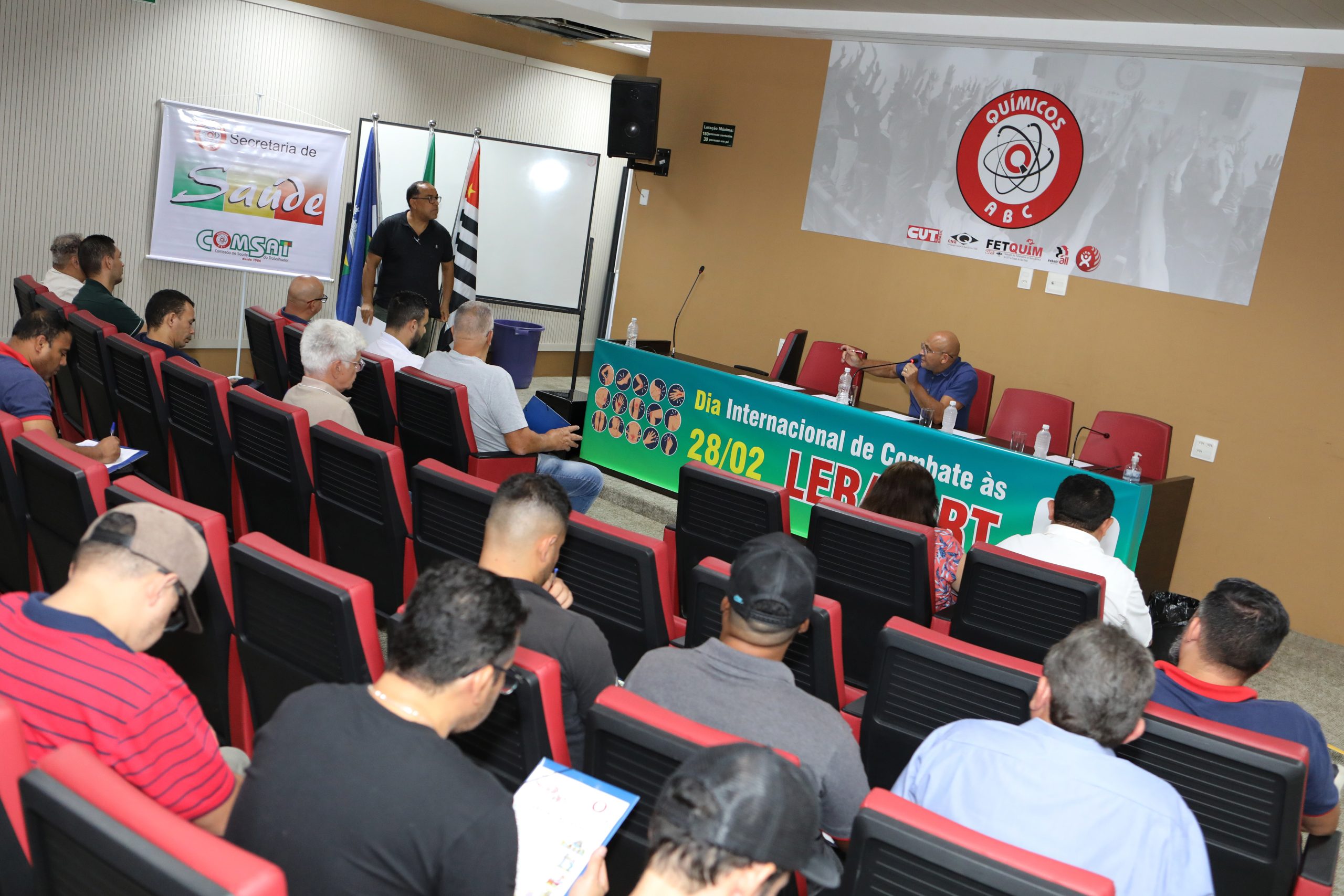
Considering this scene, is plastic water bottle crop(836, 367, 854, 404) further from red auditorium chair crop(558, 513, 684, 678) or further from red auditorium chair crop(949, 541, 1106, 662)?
red auditorium chair crop(558, 513, 684, 678)

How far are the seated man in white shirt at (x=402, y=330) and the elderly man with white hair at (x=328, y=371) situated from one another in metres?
0.96

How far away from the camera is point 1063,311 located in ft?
22.1

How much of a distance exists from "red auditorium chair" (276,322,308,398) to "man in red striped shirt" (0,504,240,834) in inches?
135

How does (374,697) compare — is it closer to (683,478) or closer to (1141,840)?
(1141,840)

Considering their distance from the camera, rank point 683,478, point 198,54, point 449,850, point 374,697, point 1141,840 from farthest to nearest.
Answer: point 198,54 → point 683,478 → point 1141,840 → point 374,697 → point 449,850

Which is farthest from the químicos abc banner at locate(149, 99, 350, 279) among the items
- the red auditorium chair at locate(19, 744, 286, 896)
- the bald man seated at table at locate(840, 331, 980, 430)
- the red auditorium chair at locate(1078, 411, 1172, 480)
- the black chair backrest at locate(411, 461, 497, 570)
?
the red auditorium chair at locate(19, 744, 286, 896)

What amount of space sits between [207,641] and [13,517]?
865 millimetres

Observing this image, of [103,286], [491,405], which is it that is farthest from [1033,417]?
[103,286]

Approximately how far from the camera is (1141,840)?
1.72 m

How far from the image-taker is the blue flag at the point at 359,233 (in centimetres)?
795

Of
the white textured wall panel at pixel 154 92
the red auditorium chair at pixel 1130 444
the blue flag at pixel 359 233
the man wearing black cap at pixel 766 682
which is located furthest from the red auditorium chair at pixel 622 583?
the white textured wall panel at pixel 154 92

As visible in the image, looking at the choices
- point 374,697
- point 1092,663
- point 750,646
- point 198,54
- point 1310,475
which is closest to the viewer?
point 374,697

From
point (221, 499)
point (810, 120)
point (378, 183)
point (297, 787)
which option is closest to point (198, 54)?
point (378, 183)

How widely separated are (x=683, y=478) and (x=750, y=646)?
170cm
